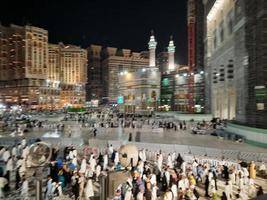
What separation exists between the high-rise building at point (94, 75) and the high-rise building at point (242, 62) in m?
91.9

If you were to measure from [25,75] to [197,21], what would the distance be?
57990 mm

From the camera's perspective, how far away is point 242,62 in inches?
1102

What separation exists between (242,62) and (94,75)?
110761 millimetres

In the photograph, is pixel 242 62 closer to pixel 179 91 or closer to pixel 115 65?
pixel 179 91

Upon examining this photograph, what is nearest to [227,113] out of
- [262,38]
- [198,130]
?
[198,130]

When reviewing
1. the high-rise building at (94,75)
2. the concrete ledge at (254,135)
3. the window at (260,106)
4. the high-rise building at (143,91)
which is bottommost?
the concrete ledge at (254,135)

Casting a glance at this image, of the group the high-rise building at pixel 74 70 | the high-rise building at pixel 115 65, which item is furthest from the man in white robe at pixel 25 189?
the high-rise building at pixel 115 65

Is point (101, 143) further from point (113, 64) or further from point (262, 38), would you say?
point (113, 64)

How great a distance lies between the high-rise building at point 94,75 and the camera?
133625mm

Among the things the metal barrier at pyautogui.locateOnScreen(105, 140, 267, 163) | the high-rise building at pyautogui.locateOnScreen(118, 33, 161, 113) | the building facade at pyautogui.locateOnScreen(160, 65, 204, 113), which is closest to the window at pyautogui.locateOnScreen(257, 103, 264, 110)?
the metal barrier at pyautogui.locateOnScreen(105, 140, 267, 163)

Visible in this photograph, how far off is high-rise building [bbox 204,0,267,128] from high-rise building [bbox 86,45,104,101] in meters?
91.9

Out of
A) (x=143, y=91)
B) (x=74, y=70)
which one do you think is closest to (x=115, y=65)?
(x=74, y=70)

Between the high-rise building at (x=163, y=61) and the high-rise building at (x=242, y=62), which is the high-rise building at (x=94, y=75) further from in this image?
the high-rise building at (x=242, y=62)

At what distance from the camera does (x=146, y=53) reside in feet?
493
